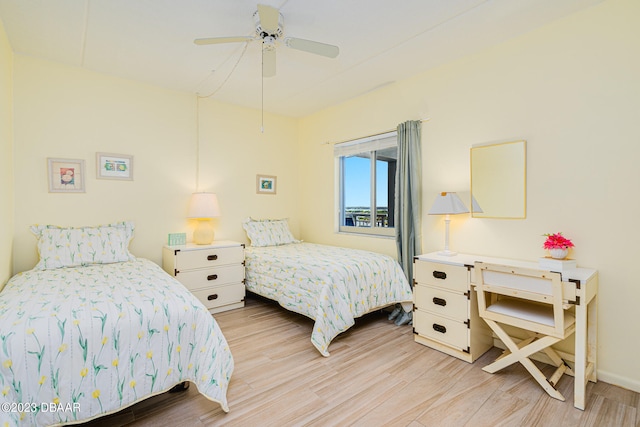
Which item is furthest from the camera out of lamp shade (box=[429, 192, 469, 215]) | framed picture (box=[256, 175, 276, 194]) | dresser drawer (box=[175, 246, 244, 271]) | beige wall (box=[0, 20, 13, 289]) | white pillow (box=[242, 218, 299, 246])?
framed picture (box=[256, 175, 276, 194])

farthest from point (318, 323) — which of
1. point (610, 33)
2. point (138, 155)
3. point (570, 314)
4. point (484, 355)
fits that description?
point (610, 33)

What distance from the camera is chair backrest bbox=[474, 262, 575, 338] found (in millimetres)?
1803

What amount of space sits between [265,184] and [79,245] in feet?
7.34

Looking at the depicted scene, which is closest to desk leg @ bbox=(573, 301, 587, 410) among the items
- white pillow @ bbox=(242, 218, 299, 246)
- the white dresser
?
the white dresser

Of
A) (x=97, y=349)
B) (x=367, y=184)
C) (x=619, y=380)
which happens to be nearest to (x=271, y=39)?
(x=367, y=184)

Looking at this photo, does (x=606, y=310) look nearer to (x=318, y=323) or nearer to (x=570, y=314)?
(x=570, y=314)

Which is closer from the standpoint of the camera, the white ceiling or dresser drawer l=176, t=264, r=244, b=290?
the white ceiling

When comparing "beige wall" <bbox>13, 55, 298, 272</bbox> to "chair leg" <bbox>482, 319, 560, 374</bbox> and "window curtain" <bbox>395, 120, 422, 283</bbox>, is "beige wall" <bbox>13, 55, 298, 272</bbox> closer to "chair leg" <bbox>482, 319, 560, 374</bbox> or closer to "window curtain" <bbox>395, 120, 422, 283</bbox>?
"window curtain" <bbox>395, 120, 422, 283</bbox>

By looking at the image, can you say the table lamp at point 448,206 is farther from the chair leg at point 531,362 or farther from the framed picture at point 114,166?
the framed picture at point 114,166

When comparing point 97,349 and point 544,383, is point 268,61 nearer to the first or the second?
point 97,349

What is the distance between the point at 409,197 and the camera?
10.1 ft

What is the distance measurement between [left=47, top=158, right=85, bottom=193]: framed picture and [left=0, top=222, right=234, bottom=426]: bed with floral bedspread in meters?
1.18

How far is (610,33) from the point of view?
79.5 inches

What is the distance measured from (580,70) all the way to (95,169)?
427cm
